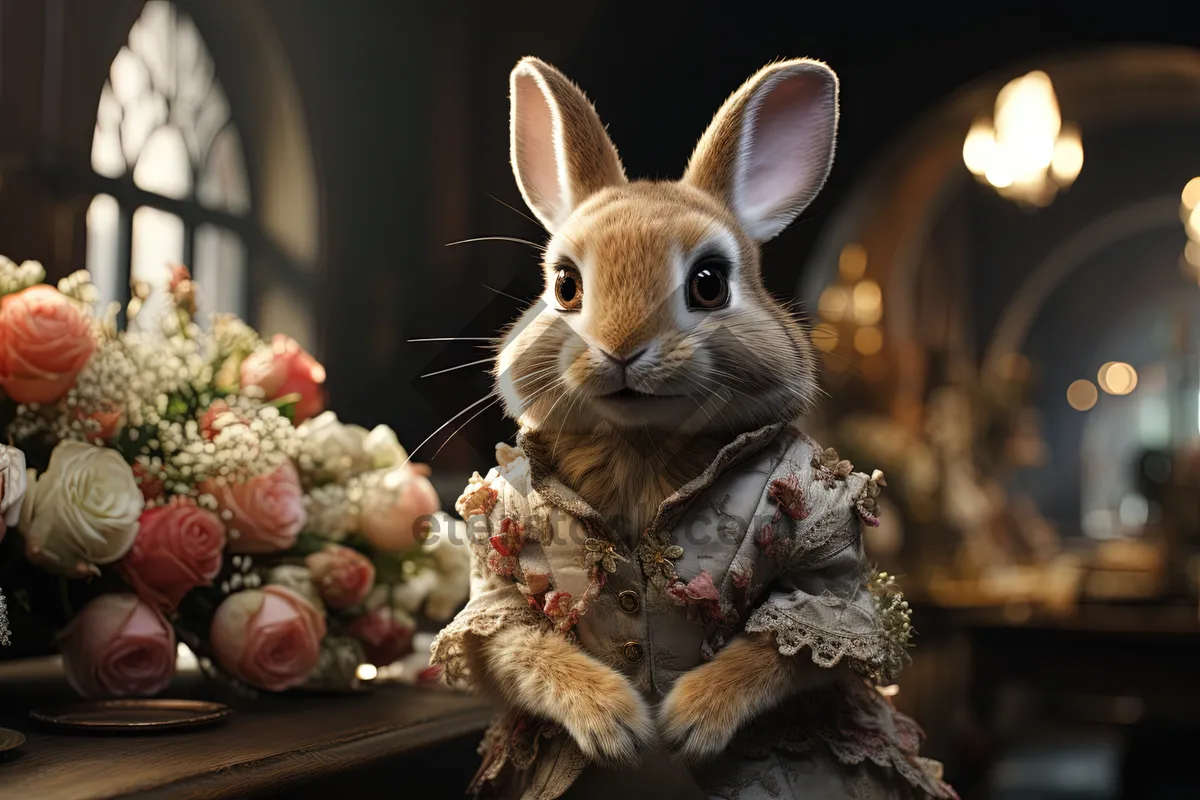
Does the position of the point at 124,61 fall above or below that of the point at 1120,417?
above

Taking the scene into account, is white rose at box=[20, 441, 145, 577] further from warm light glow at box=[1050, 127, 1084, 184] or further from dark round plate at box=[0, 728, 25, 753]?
warm light glow at box=[1050, 127, 1084, 184]

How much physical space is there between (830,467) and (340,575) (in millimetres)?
676

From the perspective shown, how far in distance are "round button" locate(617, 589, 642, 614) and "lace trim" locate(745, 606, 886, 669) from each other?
9 cm

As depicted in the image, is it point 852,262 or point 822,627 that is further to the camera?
point 852,262

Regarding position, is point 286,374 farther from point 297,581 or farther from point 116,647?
point 116,647

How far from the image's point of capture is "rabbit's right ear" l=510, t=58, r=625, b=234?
1090 millimetres

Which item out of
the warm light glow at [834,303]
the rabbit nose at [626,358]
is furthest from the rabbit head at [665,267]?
the warm light glow at [834,303]

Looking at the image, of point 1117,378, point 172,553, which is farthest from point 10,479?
point 1117,378

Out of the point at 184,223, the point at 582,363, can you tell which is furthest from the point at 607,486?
the point at 184,223

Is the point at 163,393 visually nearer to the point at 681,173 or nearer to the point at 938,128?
the point at 681,173

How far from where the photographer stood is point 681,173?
3.75 feet

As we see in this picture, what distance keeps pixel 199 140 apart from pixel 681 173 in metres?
1.45

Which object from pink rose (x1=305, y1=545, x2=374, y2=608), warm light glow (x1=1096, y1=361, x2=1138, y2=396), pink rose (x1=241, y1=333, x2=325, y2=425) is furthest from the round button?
warm light glow (x1=1096, y1=361, x2=1138, y2=396)

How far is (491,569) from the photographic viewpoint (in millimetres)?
1067
